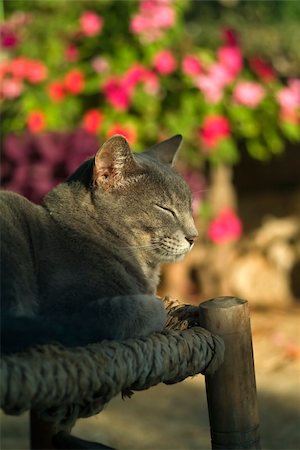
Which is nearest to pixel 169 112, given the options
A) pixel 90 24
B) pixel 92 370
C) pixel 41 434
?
pixel 90 24

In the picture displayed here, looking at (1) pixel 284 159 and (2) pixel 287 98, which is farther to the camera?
(1) pixel 284 159

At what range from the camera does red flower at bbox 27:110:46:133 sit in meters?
3.22

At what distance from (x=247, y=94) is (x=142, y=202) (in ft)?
7.12

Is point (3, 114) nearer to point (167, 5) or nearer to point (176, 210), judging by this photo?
point (167, 5)

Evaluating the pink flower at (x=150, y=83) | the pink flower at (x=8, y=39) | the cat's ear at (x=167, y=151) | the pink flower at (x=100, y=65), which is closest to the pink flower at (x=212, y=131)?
the pink flower at (x=150, y=83)

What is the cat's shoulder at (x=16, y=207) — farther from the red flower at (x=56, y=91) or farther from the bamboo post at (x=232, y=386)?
the red flower at (x=56, y=91)

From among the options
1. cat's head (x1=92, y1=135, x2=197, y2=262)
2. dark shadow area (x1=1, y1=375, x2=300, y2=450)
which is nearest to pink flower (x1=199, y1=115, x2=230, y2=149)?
dark shadow area (x1=1, y1=375, x2=300, y2=450)

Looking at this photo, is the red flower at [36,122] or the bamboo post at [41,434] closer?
the bamboo post at [41,434]

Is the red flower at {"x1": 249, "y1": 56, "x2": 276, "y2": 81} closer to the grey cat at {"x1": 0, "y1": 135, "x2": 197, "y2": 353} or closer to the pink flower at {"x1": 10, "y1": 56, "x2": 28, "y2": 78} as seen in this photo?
the pink flower at {"x1": 10, "y1": 56, "x2": 28, "y2": 78}

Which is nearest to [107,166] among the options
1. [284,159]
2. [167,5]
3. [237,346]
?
[237,346]

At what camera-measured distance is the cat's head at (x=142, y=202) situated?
53.2 inches

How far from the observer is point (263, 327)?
3.14 meters

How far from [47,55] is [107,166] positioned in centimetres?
222

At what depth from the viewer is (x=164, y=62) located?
3.29 metres
